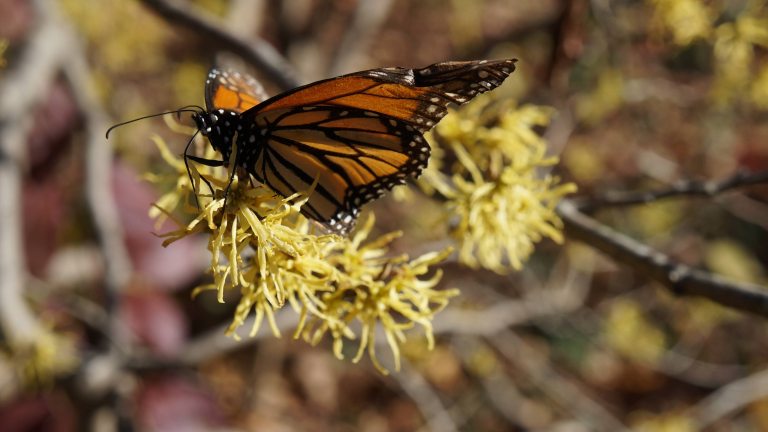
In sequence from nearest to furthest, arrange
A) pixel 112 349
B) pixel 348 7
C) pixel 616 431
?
pixel 112 349 → pixel 616 431 → pixel 348 7

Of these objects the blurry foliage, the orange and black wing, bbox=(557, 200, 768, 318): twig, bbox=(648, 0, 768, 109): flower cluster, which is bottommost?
the blurry foliage

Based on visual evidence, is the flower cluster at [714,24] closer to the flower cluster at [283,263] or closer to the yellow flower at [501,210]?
the yellow flower at [501,210]

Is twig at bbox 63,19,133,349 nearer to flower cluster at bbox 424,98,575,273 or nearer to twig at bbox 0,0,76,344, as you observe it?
twig at bbox 0,0,76,344

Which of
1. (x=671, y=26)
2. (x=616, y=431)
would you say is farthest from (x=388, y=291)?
(x=616, y=431)

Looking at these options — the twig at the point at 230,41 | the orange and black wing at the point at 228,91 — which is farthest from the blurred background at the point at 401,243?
the orange and black wing at the point at 228,91

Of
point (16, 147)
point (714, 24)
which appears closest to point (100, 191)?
point (16, 147)

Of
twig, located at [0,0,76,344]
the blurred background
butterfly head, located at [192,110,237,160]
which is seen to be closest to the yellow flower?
the blurred background

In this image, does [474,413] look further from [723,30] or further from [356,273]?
[356,273]
